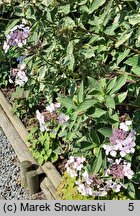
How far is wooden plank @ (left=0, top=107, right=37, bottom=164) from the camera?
375 centimetres

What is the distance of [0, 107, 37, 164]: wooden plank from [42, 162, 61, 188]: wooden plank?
0.17m

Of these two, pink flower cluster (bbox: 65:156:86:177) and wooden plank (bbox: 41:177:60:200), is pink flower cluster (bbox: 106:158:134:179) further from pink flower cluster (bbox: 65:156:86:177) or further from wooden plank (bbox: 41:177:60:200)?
wooden plank (bbox: 41:177:60:200)

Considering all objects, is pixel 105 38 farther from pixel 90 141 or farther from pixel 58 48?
pixel 90 141

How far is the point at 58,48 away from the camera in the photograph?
9.83 feet

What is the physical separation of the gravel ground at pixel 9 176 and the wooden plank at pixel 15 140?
0.08m

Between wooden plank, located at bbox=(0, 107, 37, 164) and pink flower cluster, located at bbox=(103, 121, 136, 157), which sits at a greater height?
pink flower cluster, located at bbox=(103, 121, 136, 157)

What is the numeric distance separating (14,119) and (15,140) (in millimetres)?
260

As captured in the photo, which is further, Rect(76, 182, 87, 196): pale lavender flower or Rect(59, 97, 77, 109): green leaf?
Rect(76, 182, 87, 196): pale lavender flower

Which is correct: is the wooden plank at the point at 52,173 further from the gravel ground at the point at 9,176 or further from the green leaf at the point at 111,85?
the green leaf at the point at 111,85

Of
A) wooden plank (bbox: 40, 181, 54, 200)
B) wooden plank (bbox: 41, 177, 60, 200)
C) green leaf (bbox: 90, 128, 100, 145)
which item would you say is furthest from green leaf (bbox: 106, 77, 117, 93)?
wooden plank (bbox: 40, 181, 54, 200)

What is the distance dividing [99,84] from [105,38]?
0.57 m

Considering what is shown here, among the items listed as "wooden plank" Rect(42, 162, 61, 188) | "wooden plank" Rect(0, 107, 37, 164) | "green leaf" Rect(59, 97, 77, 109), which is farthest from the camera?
"wooden plank" Rect(0, 107, 37, 164)

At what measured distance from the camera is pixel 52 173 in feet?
11.2

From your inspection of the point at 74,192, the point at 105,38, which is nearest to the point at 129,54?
the point at 105,38
